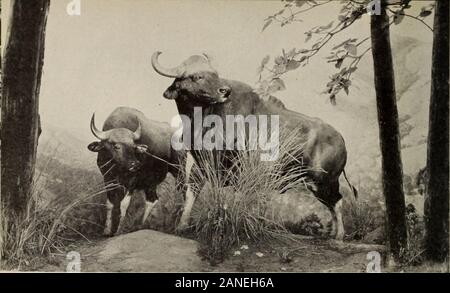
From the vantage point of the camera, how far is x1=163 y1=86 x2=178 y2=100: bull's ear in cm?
365

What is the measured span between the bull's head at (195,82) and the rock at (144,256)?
2.91ft

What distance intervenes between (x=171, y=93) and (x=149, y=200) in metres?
0.67

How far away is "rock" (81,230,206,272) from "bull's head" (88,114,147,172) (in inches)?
18.3

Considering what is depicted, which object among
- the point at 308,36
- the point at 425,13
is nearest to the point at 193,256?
the point at 308,36

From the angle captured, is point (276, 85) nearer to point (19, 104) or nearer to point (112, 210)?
point (112, 210)

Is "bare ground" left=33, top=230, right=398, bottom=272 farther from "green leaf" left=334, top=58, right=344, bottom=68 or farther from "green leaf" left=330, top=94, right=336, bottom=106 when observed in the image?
"green leaf" left=334, top=58, right=344, bottom=68

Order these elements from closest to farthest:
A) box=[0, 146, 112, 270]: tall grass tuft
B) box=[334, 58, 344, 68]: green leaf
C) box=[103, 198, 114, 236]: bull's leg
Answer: box=[0, 146, 112, 270]: tall grass tuft → box=[103, 198, 114, 236]: bull's leg → box=[334, 58, 344, 68]: green leaf

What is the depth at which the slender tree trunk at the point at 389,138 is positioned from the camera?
11.9 ft

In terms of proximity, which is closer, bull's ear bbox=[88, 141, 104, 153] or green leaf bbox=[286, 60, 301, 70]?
bull's ear bbox=[88, 141, 104, 153]

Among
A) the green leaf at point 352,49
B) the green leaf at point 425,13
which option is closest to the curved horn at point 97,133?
the green leaf at point 352,49

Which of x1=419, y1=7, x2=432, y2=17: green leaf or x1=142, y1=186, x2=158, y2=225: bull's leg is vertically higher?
x1=419, y1=7, x2=432, y2=17: green leaf

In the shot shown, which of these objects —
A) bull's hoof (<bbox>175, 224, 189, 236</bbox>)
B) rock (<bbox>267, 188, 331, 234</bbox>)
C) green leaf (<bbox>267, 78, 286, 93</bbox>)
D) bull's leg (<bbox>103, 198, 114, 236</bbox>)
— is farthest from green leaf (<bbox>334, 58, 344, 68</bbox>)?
bull's leg (<bbox>103, 198, 114, 236</bbox>)
